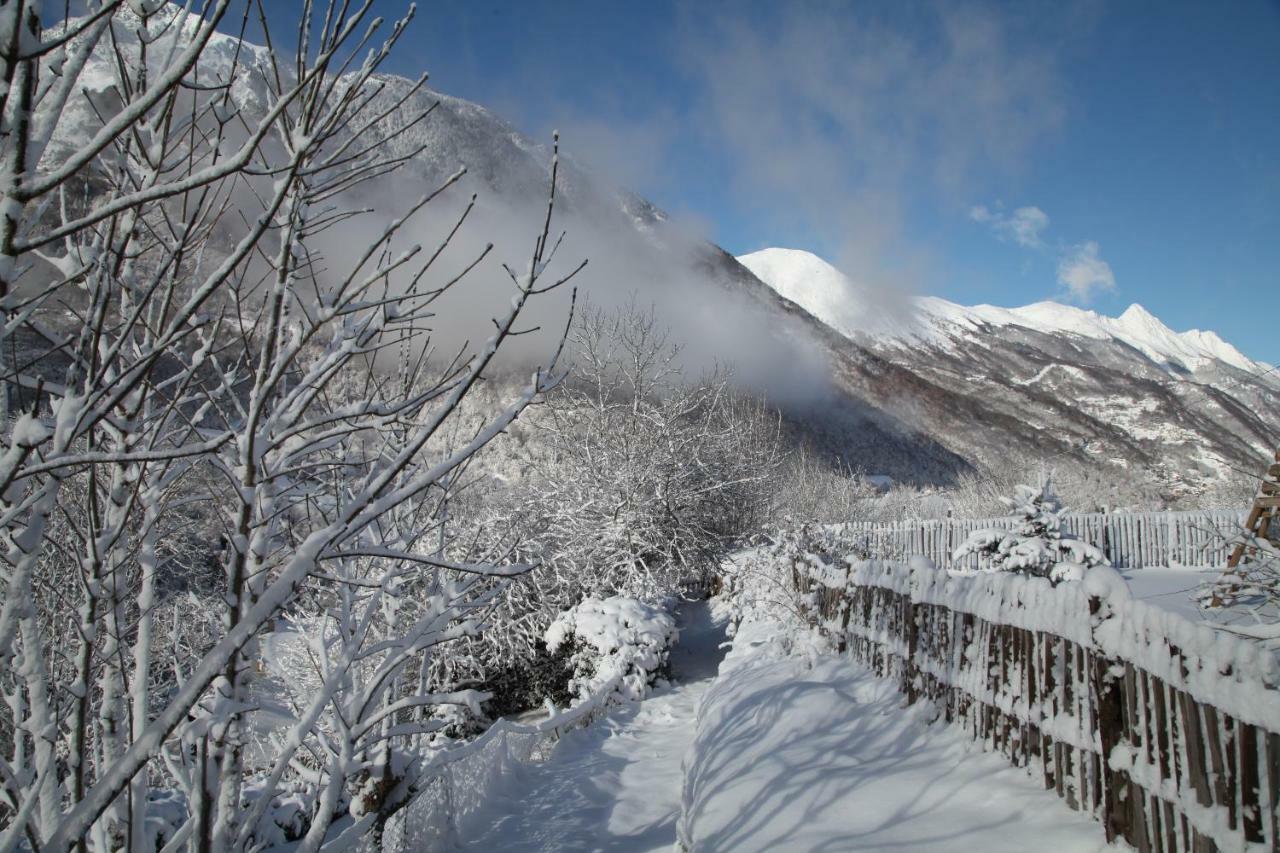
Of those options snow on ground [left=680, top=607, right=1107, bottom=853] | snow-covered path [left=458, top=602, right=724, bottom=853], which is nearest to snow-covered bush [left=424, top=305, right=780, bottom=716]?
snow-covered path [left=458, top=602, right=724, bottom=853]

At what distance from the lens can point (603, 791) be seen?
5.74m

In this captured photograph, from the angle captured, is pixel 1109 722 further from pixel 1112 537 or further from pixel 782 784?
pixel 1112 537

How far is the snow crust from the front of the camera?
102688 millimetres

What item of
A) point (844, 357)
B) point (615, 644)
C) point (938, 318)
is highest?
point (938, 318)

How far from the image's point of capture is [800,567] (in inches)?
372

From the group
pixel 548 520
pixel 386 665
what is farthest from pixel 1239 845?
pixel 548 520

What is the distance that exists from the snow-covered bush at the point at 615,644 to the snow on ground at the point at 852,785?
3.20 meters

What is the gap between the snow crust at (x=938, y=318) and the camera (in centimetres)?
10269

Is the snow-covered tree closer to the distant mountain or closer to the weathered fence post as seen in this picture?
the weathered fence post

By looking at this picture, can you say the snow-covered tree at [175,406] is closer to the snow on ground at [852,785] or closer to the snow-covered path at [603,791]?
the snow on ground at [852,785]

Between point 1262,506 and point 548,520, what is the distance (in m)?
12.0

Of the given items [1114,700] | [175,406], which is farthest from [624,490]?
[175,406]

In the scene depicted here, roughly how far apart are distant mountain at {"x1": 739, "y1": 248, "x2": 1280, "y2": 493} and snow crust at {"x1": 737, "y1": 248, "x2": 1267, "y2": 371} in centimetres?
36

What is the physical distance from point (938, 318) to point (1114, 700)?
126 m
